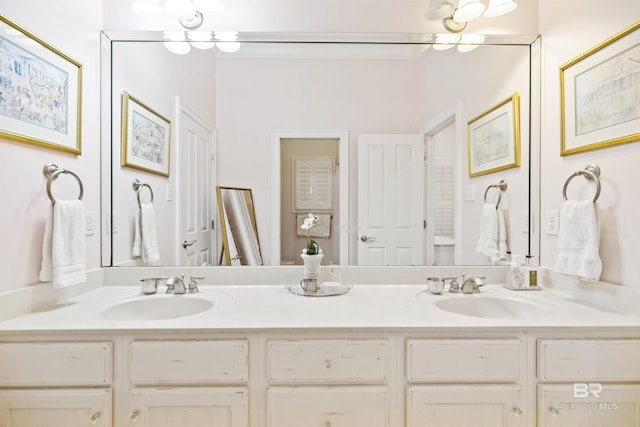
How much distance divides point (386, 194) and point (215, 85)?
43.4 inches

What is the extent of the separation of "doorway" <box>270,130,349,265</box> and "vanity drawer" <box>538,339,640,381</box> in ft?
3.19

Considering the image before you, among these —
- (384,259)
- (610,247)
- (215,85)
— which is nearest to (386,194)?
(384,259)

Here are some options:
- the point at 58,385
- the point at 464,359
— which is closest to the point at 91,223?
the point at 58,385

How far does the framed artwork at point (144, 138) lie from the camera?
5.33ft

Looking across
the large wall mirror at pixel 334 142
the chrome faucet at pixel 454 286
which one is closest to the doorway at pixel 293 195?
the large wall mirror at pixel 334 142

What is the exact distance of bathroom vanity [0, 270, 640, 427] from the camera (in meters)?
1.07

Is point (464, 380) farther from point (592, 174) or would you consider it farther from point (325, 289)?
point (592, 174)

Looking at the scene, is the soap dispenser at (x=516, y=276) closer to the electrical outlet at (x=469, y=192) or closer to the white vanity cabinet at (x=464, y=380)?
the electrical outlet at (x=469, y=192)

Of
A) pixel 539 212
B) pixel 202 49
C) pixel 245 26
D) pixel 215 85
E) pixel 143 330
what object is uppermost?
pixel 245 26

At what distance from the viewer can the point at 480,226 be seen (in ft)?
5.58

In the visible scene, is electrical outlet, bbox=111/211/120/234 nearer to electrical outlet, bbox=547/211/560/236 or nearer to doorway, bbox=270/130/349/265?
doorway, bbox=270/130/349/265

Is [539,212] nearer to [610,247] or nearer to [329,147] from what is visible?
[610,247]

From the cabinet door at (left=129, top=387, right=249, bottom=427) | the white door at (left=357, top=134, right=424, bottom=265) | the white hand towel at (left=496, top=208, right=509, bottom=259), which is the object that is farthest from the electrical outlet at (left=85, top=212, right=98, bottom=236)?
the white hand towel at (left=496, top=208, right=509, bottom=259)

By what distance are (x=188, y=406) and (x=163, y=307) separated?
0.53 m
